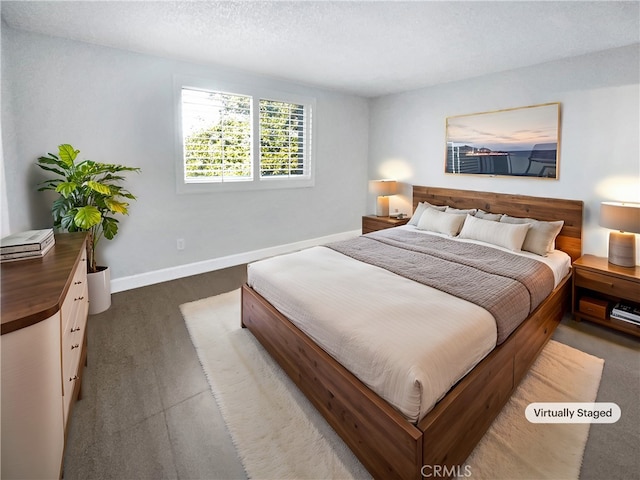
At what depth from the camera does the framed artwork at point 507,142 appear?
3.48 m

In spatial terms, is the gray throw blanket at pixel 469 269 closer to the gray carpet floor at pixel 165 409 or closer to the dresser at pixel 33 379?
the gray carpet floor at pixel 165 409

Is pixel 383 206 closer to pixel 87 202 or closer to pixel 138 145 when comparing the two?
pixel 138 145

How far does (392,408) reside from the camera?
1438mm

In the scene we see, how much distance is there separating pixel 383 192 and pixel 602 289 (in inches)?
110

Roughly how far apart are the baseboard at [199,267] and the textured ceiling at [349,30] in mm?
2317

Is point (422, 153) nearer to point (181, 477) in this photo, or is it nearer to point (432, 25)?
point (432, 25)

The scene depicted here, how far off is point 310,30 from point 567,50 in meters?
2.38

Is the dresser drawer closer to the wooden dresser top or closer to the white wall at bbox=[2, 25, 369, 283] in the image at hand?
the white wall at bbox=[2, 25, 369, 283]

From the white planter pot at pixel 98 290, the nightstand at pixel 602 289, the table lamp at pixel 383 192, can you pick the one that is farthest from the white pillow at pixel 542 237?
the white planter pot at pixel 98 290

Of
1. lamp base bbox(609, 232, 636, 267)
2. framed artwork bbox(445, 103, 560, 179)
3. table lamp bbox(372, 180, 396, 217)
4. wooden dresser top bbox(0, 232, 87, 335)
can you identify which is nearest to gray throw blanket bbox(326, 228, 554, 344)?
lamp base bbox(609, 232, 636, 267)

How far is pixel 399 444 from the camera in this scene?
136 cm

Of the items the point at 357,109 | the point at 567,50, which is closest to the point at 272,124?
the point at 357,109

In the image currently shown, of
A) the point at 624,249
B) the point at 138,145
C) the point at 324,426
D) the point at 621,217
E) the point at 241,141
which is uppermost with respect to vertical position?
the point at 241,141

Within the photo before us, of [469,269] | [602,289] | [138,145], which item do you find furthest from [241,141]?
[602,289]
